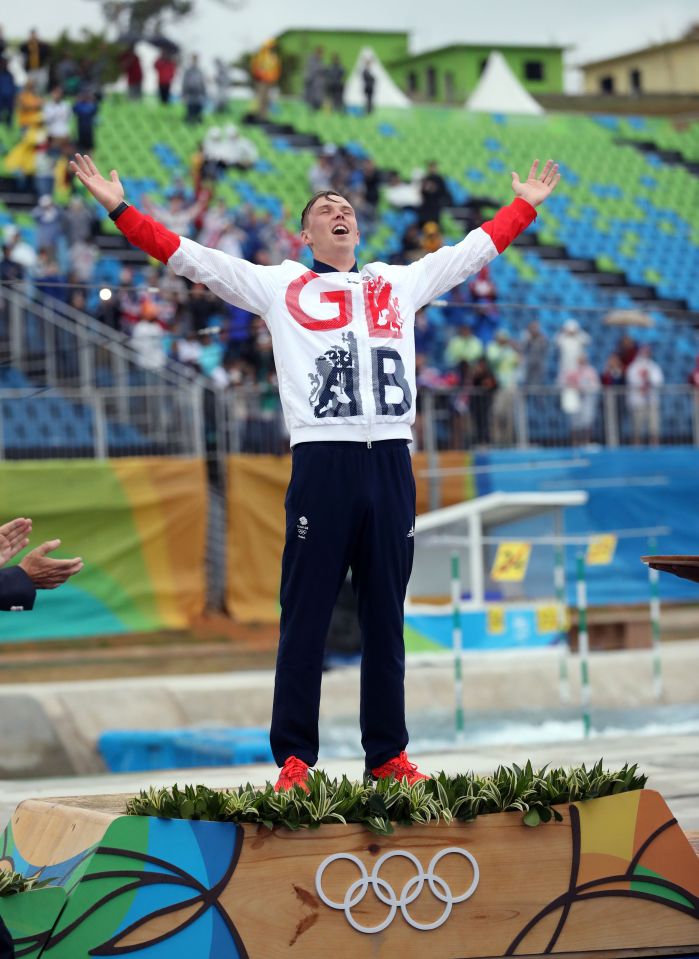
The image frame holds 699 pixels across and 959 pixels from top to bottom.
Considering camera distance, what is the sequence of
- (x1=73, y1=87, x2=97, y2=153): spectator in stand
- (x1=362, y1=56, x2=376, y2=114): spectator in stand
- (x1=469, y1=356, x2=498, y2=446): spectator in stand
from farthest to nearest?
(x1=362, y1=56, x2=376, y2=114): spectator in stand < (x1=73, y1=87, x2=97, y2=153): spectator in stand < (x1=469, y1=356, x2=498, y2=446): spectator in stand

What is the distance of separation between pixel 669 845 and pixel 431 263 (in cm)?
205

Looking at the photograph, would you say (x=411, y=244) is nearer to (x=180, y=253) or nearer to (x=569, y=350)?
(x=569, y=350)

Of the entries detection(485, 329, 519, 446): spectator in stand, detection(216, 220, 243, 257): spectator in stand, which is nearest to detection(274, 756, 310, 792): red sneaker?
detection(485, 329, 519, 446): spectator in stand

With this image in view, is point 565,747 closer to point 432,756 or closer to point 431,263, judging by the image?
point 432,756

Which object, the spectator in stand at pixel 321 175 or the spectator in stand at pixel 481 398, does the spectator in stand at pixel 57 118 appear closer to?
the spectator in stand at pixel 321 175

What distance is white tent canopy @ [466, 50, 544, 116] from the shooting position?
1359 inches

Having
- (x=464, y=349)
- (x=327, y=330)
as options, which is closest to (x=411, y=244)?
(x=464, y=349)

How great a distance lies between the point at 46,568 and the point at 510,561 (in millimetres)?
10481

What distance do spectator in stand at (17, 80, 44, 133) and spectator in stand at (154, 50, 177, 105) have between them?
13.1 ft

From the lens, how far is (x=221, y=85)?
27797 mm

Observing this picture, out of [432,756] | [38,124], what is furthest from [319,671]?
[38,124]

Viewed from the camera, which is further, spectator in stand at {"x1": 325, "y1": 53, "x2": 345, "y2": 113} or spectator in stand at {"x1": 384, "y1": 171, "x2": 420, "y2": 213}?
spectator in stand at {"x1": 325, "y1": 53, "x2": 345, "y2": 113}

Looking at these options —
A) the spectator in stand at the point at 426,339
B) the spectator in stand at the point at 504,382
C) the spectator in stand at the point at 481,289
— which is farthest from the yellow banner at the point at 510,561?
the spectator in stand at the point at 481,289

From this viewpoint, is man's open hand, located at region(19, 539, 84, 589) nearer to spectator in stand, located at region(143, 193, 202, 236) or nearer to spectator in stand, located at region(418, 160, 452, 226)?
spectator in stand, located at region(143, 193, 202, 236)
